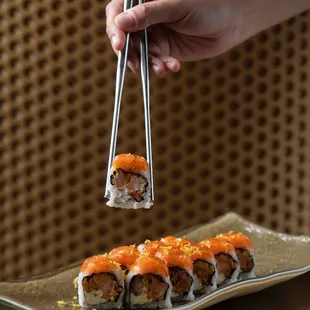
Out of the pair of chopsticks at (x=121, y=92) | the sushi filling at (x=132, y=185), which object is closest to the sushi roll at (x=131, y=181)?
the sushi filling at (x=132, y=185)

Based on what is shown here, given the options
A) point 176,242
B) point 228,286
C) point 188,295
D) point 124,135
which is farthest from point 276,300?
point 124,135

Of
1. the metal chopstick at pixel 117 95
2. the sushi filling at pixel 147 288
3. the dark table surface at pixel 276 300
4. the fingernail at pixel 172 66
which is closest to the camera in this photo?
the metal chopstick at pixel 117 95

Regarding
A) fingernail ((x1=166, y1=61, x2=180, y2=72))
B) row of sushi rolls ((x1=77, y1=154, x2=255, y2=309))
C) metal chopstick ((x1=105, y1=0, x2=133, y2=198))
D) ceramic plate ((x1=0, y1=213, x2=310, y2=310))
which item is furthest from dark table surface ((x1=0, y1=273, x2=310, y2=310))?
fingernail ((x1=166, y1=61, x2=180, y2=72))

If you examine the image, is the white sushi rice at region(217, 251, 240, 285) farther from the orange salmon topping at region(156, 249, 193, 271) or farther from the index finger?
the index finger

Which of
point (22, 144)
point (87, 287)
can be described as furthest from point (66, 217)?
point (87, 287)

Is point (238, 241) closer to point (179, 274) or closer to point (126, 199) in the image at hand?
point (179, 274)

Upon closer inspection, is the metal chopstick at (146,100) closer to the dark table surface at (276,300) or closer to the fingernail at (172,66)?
the fingernail at (172,66)
